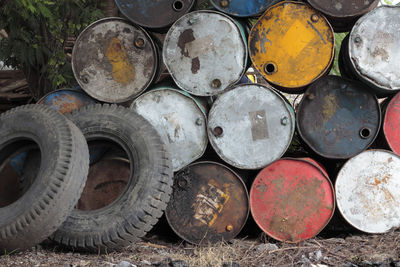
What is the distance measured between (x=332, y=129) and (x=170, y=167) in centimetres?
129

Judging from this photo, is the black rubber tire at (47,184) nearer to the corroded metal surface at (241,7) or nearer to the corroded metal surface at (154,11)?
the corroded metal surface at (154,11)

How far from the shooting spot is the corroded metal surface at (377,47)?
3.40 metres

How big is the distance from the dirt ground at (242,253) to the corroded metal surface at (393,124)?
0.68 m

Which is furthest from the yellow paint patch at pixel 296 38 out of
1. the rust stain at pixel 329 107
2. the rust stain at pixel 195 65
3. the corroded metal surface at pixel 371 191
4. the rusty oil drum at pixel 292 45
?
the corroded metal surface at pixel 371 191

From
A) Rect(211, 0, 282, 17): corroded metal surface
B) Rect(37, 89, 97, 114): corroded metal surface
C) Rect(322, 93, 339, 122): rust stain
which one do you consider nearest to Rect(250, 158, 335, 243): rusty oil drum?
Rect(322, 93, 339, 122): rust stain

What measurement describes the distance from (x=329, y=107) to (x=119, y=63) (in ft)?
5.61

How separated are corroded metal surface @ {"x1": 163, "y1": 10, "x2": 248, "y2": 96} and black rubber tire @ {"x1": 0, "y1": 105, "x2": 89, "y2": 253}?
97cm

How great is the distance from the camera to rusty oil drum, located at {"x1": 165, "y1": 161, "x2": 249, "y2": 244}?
3.61 metres

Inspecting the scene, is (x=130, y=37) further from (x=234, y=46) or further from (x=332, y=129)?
(x=332, y=129)

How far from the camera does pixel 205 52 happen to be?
359 centimetres

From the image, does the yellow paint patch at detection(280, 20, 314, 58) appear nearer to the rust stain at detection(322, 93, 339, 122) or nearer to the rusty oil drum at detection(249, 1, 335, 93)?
the rusty oil drum at detection(249, 1, 335, 93)

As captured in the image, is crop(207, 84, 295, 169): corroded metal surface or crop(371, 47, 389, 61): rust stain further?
crop(207, 84, 295, 169): corroded metal surface

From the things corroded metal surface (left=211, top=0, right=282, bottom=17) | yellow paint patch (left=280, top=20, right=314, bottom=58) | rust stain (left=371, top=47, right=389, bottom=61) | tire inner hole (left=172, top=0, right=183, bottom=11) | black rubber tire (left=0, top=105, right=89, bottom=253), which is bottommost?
black rubber tire (left=0, top=105, right=89, bottom=253)

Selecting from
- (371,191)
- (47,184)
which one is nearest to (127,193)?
(47,184)
